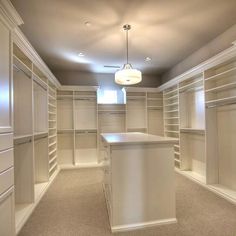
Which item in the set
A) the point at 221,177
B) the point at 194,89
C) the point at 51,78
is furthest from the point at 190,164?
the point at 51,78

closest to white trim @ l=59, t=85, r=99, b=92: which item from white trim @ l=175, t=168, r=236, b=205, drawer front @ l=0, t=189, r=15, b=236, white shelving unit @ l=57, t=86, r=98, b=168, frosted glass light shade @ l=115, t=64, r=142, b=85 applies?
white shelving unit @ l=57, t=86, r=98, b=168

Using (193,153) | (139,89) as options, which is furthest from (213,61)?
(139,89)

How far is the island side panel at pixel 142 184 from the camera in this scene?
2062 millimetres

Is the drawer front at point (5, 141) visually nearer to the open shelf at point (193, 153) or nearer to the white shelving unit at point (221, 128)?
the white shelving unit at point (221, 128)

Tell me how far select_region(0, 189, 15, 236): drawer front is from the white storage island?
1.02m

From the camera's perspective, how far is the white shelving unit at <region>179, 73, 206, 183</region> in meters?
3.85

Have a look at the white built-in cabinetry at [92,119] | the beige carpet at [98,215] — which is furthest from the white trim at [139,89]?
the beige carpet at [98,215]

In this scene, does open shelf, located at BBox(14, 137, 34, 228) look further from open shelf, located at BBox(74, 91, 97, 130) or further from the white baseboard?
open shelf, located at BBox(74, 91, 97, 130)

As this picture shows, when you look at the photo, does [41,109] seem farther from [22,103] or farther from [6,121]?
[6,121]

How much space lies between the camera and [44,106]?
12.2 ft

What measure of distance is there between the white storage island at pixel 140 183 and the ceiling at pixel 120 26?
1.79 m

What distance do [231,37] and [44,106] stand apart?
3631 mm

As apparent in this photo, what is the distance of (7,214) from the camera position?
171 centimetres

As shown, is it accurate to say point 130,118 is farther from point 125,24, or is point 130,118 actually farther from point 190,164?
point 125,24
